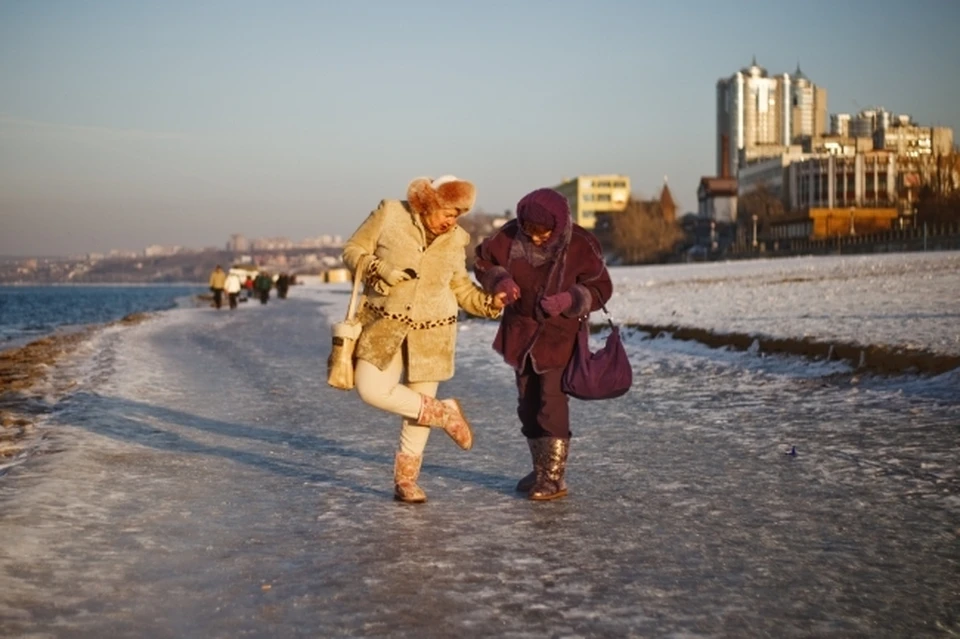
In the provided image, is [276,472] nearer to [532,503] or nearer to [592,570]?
[532,503]

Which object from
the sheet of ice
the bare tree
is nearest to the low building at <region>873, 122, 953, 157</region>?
the bare tree

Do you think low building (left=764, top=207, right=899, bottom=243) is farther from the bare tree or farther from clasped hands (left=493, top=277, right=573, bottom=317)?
clasped hands (left=493, top=277, right=573, bottom=317)

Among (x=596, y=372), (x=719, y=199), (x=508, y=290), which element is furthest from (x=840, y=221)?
(x=508, y=290)

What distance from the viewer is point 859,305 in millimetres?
18219

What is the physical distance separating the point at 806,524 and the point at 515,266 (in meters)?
2.03

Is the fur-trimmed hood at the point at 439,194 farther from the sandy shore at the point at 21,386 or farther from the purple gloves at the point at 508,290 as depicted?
the sandy shore at the point at 21,386

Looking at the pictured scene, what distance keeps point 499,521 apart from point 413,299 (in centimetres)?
123

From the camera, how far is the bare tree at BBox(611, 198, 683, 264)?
409ft

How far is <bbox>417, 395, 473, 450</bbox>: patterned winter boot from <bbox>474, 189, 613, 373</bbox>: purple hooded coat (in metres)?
0.47

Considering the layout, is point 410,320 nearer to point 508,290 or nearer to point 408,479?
point 508,290

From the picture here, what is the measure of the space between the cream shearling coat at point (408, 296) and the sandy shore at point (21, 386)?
308 cm

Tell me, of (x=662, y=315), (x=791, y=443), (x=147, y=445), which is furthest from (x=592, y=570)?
(x=662, y=315)

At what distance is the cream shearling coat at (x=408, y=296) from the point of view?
19.3 feet

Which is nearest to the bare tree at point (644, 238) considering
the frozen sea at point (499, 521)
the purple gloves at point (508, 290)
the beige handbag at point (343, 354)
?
the frozen sea at point (499, 521)
